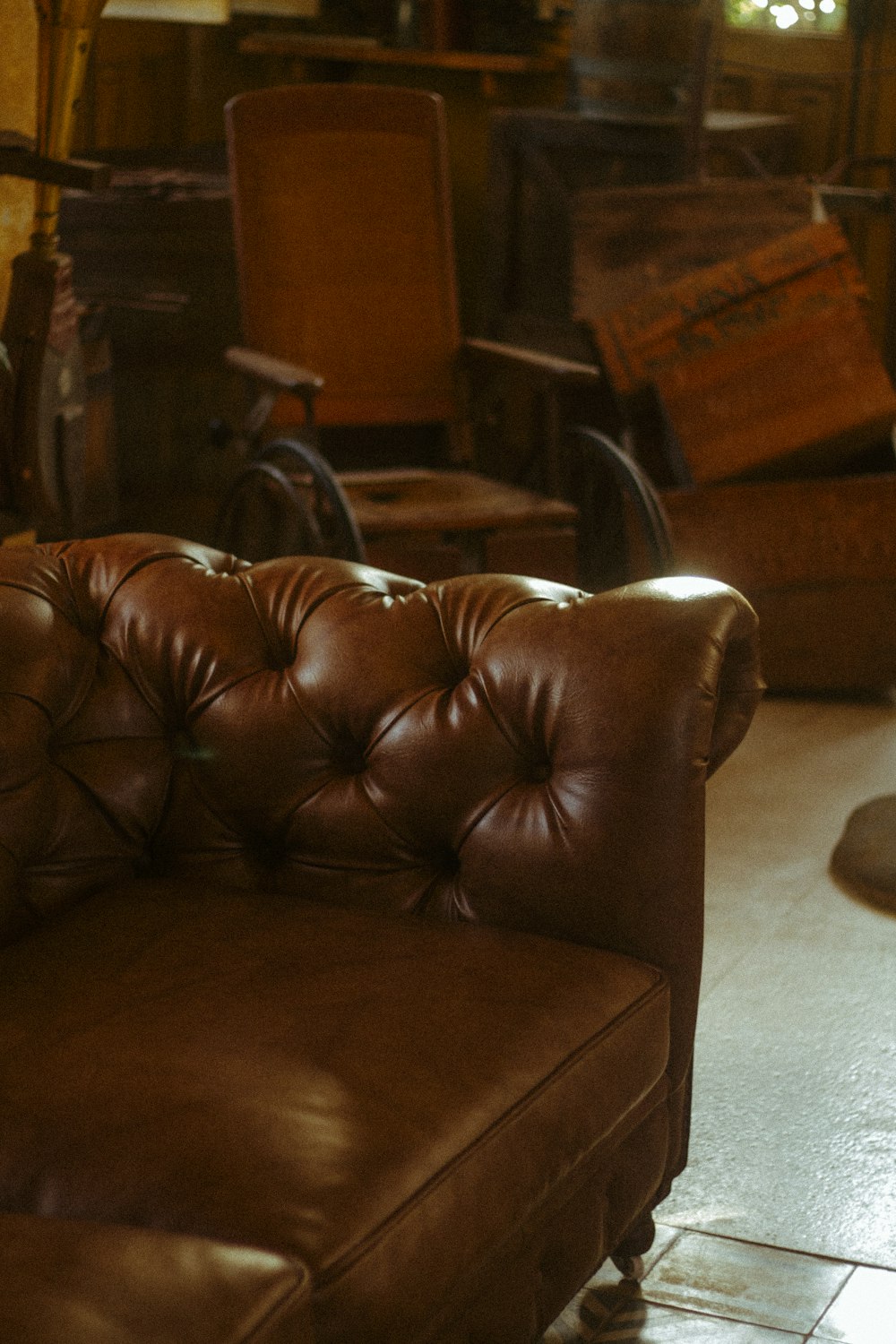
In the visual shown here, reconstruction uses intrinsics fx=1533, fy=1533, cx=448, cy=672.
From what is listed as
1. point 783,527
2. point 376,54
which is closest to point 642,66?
point 376,54

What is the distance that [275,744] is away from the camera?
161 cm

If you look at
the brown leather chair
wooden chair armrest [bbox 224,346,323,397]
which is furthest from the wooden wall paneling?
the brown leather chair

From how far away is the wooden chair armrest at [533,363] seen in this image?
10.1ft

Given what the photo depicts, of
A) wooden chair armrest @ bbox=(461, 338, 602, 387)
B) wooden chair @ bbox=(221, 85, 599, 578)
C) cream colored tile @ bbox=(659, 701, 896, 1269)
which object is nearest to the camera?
cream colored tile @ bbox=(659, 701, 896, 1269)

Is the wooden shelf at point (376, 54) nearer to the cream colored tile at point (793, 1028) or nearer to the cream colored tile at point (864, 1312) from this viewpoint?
the cream colored tile at point (793, 1028)

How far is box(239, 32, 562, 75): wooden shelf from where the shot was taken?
455 centimetres

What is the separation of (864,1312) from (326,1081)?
0.74 metres

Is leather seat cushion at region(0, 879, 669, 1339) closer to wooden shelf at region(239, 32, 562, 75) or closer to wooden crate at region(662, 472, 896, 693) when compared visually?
wooden crate at region(662, 472, 896, 693)

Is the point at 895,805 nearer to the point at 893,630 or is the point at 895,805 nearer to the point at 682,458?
the point at 893,630

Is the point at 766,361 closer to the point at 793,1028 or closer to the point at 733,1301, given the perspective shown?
the point at 793,1028

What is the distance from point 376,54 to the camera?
4621 mm

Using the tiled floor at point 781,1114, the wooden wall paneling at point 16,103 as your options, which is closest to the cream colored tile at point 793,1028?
the tiled floor at point 781,1114

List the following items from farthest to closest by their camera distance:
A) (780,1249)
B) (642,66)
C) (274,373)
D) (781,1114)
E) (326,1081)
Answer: (642,66) < (274,373) < (781,1114) < (780,1249) < (326,1081)

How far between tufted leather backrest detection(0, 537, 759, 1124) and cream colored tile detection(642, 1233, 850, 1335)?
13.8 inches
